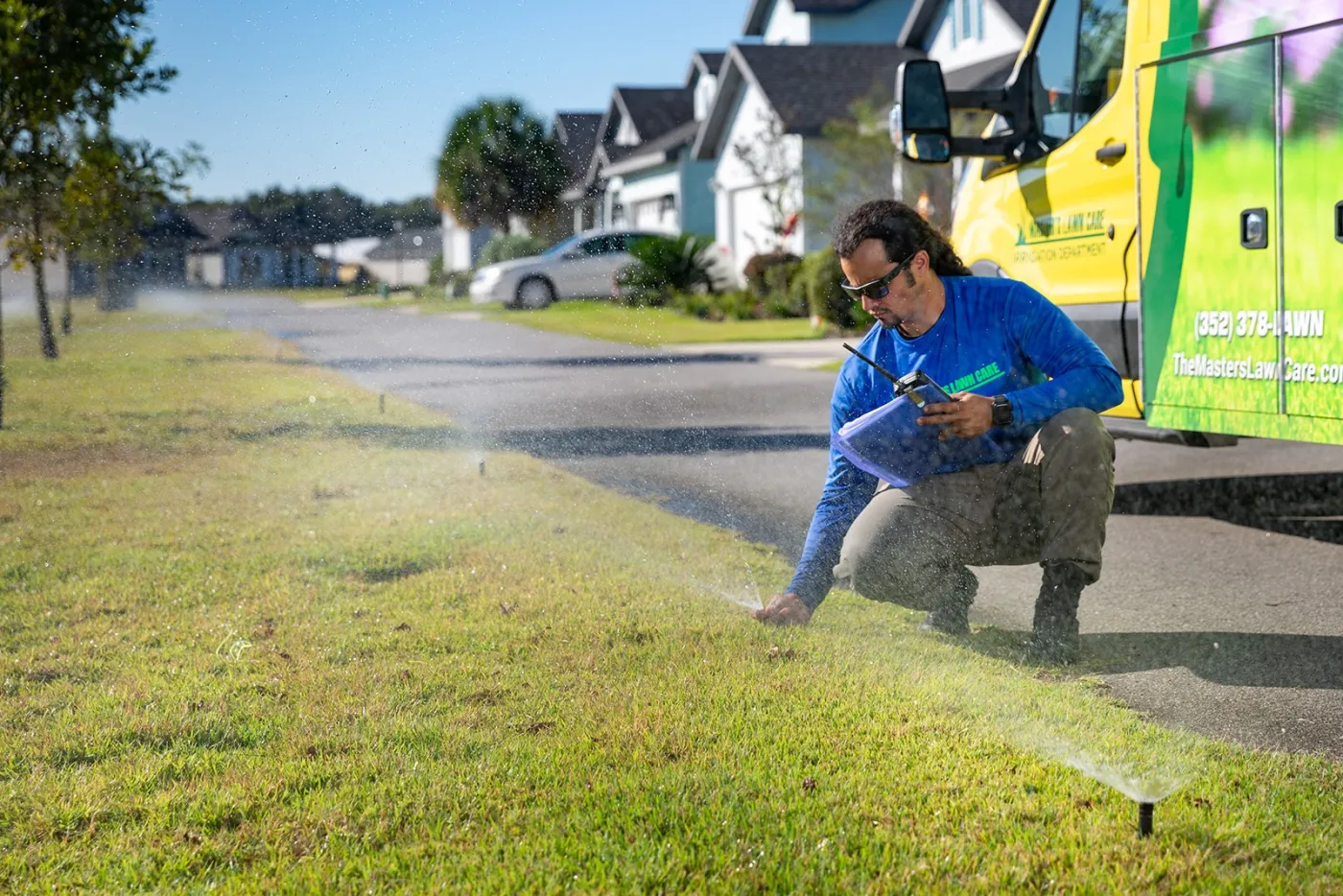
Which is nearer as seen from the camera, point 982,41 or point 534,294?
point 534,294

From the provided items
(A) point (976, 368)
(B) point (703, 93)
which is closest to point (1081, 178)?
(A) point (976, 368)

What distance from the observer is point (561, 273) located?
25.9m

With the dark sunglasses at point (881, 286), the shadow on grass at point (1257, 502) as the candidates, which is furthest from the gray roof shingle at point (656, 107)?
the dark sunglasses at point (881, 286)

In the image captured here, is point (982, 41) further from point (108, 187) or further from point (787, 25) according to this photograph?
point (108, 187)

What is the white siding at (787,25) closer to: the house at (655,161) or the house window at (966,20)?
the house at (655,161)

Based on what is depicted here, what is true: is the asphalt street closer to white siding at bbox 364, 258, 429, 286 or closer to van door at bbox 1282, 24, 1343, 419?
van door at bbox 1282, 24, 1343, 419

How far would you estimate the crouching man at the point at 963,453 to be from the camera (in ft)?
14.3

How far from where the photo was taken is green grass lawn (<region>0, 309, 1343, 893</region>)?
2900 mm

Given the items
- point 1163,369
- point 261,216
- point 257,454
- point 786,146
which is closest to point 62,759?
point 1163,369

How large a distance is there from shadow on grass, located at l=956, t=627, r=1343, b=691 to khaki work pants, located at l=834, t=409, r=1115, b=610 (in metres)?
0.30

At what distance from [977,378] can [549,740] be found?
1.78 m

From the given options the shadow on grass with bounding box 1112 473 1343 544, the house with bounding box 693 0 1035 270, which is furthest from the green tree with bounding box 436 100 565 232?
the house with bounding box 693 0 1035 270

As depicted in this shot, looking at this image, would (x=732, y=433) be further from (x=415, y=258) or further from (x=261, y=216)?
(x=415, y=258)

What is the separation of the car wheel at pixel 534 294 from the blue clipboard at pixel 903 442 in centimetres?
2040
